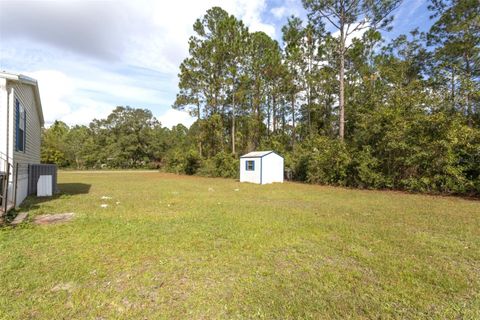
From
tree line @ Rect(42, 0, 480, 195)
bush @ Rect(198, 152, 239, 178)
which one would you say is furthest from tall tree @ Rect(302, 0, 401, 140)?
bush @ Rect(198, 152, 239, 178)

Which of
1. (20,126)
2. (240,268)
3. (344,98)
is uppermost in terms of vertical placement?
(344,98)

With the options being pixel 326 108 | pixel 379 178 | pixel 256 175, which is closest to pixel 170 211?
pixel 256 175

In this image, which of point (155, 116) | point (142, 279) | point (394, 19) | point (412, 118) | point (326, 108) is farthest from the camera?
point (155, 116)

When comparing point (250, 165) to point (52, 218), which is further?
point (250, 165)

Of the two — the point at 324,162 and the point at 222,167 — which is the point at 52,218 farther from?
the point at 222,167

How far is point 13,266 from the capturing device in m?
3.18

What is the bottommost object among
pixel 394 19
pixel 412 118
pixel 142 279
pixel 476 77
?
pixel 142 279

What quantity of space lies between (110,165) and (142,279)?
45.6 metres

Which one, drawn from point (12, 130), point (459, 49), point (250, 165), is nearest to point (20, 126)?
point (12, 130)

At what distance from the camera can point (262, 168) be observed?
50.8ft

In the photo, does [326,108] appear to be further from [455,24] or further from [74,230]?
[74,230]

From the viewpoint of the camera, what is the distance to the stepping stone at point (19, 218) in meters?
5.05

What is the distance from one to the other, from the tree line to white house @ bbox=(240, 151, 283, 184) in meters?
2.04

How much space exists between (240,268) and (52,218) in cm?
490
